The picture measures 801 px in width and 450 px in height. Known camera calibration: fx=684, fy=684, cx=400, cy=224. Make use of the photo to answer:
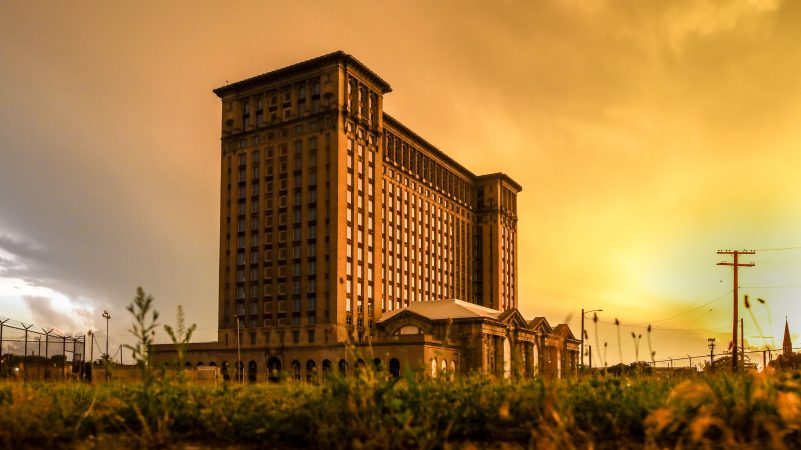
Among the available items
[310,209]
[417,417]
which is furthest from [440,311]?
[417,417]

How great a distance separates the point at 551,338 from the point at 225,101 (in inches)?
2569

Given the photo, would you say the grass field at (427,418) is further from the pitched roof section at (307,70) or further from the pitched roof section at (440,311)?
the pitched roof section at (307,70)

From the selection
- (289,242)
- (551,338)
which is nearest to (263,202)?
(289,242)

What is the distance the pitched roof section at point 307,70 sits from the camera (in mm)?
95375

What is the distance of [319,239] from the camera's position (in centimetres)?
9238

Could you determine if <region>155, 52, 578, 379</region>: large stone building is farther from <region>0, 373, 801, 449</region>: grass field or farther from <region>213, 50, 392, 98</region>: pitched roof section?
<region>0, 373, 801, 449</region>: grass field

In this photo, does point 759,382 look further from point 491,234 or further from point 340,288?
point 491,234

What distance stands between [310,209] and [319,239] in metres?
4.68

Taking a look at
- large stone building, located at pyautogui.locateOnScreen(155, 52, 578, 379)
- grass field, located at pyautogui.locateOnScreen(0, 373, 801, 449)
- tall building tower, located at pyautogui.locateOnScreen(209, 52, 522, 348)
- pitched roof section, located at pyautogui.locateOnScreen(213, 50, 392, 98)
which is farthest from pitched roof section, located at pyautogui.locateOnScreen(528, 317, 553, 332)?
grass field, located at pyautogui.locateOnScreen(0, 373, 801, 449)

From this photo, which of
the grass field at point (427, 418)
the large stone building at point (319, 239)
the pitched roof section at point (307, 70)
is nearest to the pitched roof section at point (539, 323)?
the large stone building at point (319, 239)

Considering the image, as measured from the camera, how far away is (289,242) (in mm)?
94875

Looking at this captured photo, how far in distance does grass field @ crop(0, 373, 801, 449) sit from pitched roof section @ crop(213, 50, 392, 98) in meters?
89.5

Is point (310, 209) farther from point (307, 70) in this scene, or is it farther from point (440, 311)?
point (440, 311)

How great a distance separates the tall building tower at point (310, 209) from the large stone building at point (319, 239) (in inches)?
6.6
